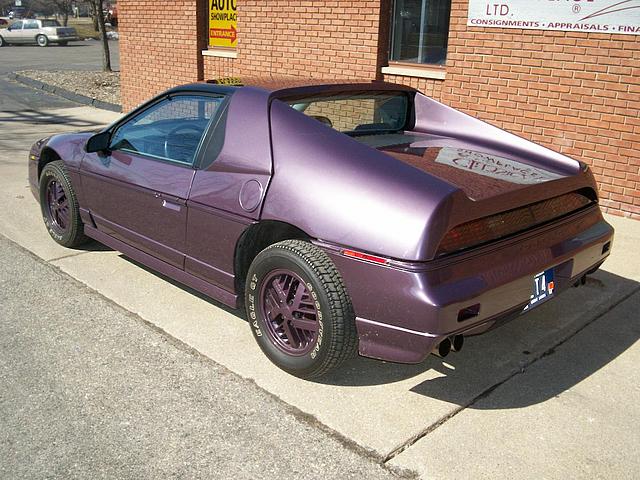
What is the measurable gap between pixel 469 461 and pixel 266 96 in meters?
2.17

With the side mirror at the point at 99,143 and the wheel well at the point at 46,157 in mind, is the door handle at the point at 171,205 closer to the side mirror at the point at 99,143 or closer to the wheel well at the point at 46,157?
the side mirror at the point at 99,143

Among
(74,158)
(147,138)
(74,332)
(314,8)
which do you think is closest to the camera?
(74,332)

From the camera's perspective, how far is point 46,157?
565cm

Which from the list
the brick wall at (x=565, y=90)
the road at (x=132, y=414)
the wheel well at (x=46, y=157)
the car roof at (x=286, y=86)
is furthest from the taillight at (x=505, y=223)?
the wheel well at (x=46, y=157)

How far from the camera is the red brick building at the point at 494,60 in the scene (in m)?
6.64

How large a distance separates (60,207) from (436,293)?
11.9ft

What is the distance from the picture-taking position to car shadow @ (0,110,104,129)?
12.5 metres

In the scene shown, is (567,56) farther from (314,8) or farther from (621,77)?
(314,8)

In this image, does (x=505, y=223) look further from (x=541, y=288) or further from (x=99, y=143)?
(x=99, y=143)

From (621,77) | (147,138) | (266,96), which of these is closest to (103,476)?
(266,96)

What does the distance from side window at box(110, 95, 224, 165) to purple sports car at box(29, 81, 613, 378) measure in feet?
0.04

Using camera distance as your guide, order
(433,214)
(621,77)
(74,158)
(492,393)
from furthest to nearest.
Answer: (621,77), (74,158), (492,393), (433,214)

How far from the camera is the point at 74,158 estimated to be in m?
5.17

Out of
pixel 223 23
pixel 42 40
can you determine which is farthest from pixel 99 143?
pixel 42 40
